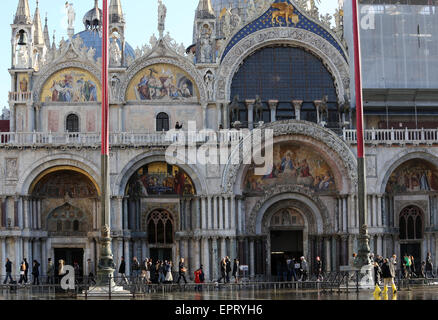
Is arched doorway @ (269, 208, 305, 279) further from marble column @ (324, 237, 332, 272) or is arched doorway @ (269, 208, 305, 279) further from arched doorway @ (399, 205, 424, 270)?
arched doorway @ (399, 205, 424, 270)

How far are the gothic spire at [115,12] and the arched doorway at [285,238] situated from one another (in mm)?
14660

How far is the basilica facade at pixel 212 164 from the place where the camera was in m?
51.8

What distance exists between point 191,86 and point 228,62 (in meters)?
2.60

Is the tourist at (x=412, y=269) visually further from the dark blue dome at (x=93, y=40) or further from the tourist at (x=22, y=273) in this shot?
the dark blue dome at (x=93, y=40)

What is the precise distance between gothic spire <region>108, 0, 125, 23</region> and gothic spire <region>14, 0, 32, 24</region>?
4804 mm

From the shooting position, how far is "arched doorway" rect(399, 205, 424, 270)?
54.5 m

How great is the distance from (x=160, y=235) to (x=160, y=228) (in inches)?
16.0

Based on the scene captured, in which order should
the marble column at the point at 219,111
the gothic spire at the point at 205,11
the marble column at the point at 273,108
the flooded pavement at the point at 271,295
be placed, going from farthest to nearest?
the gothic spire at the point at 205,11, the marble column at the point at 273,108, the marble column at the point at 219,111, the flooded pavement at the point at 271,295

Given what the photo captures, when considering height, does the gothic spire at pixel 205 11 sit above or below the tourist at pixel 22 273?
above

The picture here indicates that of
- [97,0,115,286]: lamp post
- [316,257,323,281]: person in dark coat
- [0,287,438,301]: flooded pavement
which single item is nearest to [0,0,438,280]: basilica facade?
[316,257,323,281]: person in dark coat

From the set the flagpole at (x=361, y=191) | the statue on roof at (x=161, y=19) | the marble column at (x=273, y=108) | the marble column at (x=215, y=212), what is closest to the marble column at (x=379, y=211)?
the marble column at (x=273, y=108)

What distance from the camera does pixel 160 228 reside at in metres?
54.4

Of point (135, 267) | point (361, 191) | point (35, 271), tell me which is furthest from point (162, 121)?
point (361, 191)
